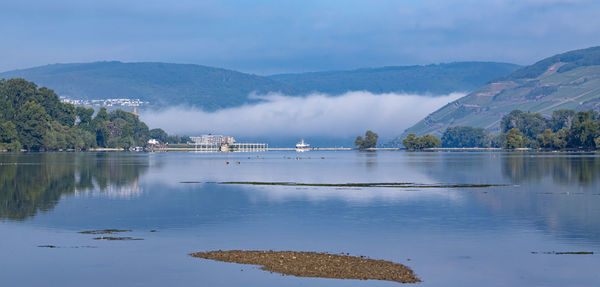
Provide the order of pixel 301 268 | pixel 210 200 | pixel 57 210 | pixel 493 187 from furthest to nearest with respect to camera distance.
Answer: pixel 493 187
pixel 210 200
pixel 57 210
pixel 301 268

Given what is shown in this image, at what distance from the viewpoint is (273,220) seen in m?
50.5

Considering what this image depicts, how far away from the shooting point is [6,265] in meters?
32.5

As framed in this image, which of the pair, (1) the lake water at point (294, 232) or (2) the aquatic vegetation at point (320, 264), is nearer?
(2) the aquatic vegetation at point (320, 264)

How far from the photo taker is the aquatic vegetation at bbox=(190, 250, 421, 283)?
1180 inches

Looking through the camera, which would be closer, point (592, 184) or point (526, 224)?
point (526, 224)

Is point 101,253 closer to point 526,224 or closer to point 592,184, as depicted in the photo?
point 526,224

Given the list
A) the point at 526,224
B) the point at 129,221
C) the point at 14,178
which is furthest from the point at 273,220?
the point at 14,178

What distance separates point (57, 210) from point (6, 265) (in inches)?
943

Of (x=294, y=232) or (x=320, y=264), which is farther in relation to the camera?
(x=294, y=232)

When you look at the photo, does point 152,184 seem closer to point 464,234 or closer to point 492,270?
point 464,234

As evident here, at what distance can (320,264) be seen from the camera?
31953 mm

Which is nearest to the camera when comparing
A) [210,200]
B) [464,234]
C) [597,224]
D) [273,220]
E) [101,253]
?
[101,253]

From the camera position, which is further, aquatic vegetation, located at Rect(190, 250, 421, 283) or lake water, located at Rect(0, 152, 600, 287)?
lake water, located at Rect(0, 152, 600, 287)

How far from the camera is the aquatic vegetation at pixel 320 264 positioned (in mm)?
29984
